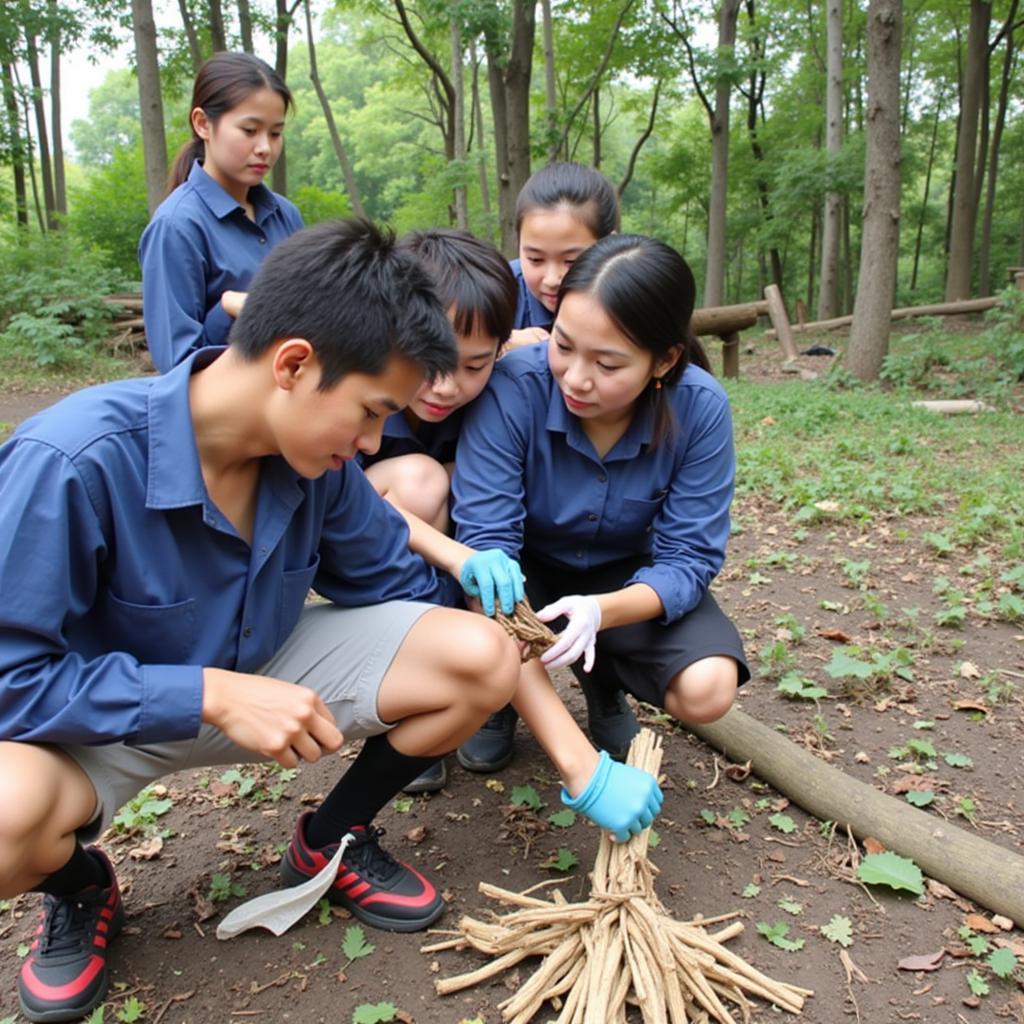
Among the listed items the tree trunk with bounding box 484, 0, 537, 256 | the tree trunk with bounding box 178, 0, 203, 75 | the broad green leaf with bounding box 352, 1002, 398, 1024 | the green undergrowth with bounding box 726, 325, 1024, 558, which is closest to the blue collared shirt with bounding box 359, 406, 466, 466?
the broad green leaf with bounding box 352, 1002, 398, 1024

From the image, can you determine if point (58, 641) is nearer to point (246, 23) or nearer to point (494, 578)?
point (494, 578)

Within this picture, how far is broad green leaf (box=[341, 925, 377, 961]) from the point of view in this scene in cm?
177

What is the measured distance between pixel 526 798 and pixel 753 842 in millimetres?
561

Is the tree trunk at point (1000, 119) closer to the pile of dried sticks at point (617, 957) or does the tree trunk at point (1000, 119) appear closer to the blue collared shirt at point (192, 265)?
the blue collared shirt at point (192, 265)

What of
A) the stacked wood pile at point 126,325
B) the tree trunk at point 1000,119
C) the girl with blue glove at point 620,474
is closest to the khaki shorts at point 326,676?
the girl with blue glove at point 620,474

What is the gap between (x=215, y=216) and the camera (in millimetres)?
2564

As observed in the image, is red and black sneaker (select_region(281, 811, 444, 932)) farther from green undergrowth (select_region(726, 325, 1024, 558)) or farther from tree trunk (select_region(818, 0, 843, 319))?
tree trunk (select_region(818, 0, 843, 319))

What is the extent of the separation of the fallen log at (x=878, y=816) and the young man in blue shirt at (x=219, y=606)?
95cm

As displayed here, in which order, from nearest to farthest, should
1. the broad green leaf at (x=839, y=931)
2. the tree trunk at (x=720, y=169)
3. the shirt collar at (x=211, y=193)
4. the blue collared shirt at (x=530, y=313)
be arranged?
the broad green leaf at (x=839, y=931)
the shirt collar at (x=211, y=193)
the blue collared shirt at (x=530, y=313)
the tree trunk at (x=720, y=169)

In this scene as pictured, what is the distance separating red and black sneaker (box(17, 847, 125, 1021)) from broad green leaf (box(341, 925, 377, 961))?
0.44m

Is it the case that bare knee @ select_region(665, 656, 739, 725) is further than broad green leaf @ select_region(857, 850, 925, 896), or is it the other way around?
bare knee @ select_region(665, 656, 739, 725)

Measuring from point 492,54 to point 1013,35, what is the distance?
523 inches

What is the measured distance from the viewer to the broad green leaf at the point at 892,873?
1.94 meters

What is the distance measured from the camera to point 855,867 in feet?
6.66
